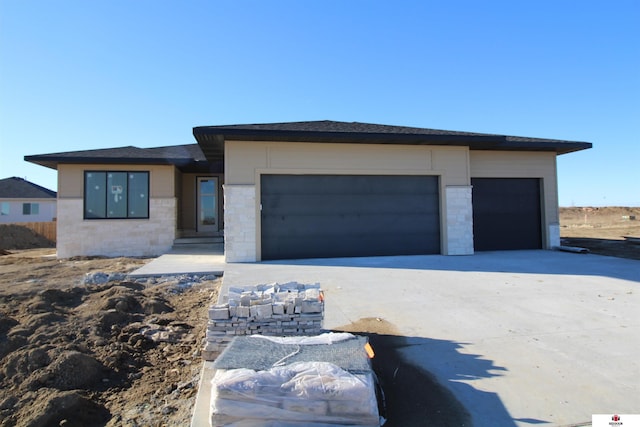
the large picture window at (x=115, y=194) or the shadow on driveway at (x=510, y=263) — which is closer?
the shadow on driveway at (x=510, y=263)

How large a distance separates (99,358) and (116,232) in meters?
11.4

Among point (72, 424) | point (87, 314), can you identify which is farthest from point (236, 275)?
point (72, 424)

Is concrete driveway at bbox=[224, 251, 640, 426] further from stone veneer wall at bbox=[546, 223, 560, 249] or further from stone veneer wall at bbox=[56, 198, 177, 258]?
stone veneer wall at bbox=[56, 198, 177, 258]

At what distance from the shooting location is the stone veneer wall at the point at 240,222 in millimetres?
10648

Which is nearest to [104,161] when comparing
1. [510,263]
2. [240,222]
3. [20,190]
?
[240,222]

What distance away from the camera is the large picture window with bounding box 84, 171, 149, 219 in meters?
13.9

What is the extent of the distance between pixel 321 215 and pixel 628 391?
878 centimetres

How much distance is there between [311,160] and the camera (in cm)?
1123

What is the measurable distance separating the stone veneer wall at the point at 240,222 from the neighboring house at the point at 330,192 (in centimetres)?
3

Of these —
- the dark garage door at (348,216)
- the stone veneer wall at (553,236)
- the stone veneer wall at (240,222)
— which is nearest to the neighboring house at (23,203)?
the stone veneer wall at (240,222)

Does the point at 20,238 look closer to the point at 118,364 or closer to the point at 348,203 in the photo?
the point at 348,203

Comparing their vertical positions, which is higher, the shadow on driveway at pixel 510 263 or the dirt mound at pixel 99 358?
the shadow on driveway at pixel 510 263

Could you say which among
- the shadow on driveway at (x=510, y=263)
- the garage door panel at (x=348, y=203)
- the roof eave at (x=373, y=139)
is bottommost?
the shadow on driveway at (x=510, y=263)

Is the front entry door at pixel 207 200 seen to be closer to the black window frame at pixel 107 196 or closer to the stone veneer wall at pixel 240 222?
the black window frame at pixel 107 196
